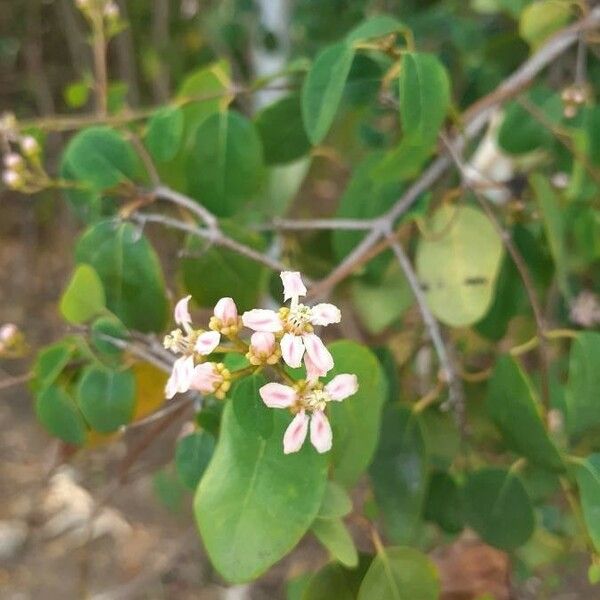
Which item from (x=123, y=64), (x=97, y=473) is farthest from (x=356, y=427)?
(x=123, y=64)

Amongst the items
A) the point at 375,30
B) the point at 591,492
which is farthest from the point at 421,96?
the point at 591,492

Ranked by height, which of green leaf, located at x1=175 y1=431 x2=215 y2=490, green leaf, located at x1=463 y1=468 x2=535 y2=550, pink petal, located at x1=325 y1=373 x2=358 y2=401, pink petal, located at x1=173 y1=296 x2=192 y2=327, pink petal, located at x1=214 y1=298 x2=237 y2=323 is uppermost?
pink petal, located at x1=214 y1=298 x2=237 y2=323

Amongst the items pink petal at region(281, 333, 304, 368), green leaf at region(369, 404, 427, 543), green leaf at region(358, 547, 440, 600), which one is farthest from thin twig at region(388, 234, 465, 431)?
pink petal at region(281, 333, 304, 368)

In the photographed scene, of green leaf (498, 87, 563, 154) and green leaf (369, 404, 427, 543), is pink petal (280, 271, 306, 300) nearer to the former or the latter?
green leaf (369, 404, 427, 543)

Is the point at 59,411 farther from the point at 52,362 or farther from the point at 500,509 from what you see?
the point at 500,509

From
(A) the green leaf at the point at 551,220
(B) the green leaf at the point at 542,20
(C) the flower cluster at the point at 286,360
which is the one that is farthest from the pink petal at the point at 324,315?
(B) the green leaf at the point at 542,20

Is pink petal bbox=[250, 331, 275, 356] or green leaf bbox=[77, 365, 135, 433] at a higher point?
pink petal bbox=[250, 331, 275, 356]

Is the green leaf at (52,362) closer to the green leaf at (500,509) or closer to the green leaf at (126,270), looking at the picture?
the green leaf at (126,270)

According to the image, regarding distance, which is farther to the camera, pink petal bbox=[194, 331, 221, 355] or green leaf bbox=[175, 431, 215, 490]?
green leaf bbox=[175, 431, 215, 490]
